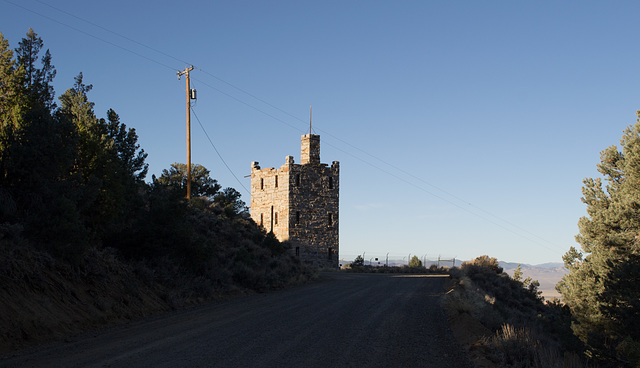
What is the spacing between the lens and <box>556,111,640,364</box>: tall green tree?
17.2m

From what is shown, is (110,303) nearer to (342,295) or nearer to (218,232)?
(342,295)

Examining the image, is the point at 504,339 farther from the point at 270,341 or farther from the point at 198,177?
the point at 198,177

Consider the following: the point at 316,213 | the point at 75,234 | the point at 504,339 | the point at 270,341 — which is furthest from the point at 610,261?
the point at 316,213

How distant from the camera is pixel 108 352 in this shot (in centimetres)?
891

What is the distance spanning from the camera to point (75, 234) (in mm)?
12766

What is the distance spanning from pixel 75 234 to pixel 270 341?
20.9 ft

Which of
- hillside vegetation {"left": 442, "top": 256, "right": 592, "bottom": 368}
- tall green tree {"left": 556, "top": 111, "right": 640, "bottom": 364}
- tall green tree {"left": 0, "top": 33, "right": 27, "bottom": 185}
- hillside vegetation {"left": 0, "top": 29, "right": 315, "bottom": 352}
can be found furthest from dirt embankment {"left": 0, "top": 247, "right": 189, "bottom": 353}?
tall green tree {"left": 556, "top": 111, "right": 640, "bottom": 364}

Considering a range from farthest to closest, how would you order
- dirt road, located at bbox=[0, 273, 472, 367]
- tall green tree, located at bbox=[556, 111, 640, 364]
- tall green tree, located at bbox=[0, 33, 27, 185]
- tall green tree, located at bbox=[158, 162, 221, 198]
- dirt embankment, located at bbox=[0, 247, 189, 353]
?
tall green tree, located at bbox=[158, 162, 221, 198] < tall green tree, located at bbox=[556, 111, 640, 364] < tall green tree, located at bbox=[0, 33, 27, 185] < dirt embankment, located at bbox=[0, 247, 189, 353] < dirt road, located at bbox=[0, 273, 472, 367]

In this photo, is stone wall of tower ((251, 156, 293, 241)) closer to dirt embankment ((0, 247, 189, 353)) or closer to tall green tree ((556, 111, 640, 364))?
tall green tree ((556, 111, 640, 364))

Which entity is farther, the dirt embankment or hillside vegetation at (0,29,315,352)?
hillside vegetation at (0,29,315,352)

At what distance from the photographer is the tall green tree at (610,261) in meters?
17.2

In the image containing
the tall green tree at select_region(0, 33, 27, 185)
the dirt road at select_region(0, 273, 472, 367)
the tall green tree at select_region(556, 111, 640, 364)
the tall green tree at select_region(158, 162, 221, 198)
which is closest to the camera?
the dirt road at select_region(0, 273, 472, 367)

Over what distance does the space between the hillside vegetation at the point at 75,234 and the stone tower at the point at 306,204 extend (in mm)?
25387

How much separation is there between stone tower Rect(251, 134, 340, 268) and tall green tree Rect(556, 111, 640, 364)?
27294 millimetres
